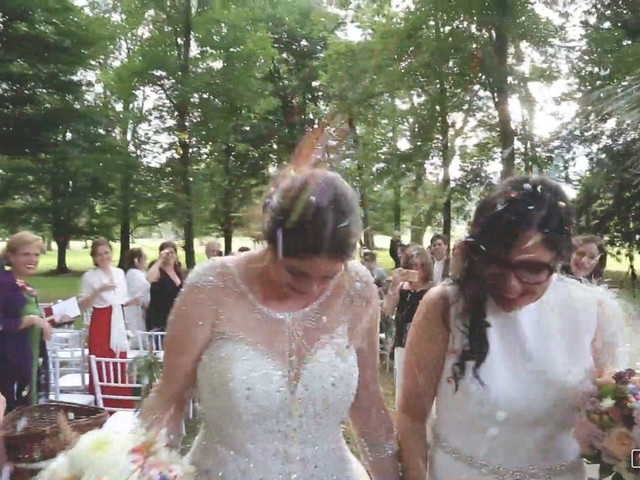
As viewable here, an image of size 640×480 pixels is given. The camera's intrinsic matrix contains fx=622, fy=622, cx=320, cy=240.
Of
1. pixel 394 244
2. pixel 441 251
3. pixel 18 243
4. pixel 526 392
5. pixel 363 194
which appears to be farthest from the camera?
pixel 18 243

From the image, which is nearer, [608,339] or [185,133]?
[608,339]

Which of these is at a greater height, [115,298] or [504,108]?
[504,108]

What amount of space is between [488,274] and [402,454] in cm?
40

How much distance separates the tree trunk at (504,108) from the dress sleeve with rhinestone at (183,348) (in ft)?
1.83

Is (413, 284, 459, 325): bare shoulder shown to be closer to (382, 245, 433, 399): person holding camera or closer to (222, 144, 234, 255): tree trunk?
(222, 144, 234, 255): tree trunk

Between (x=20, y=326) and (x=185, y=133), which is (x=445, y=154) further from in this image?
(x=20, y=326)

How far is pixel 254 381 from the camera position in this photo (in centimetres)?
104

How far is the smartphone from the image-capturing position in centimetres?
290

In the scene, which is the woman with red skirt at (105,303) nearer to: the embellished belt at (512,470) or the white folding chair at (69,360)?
the white folding chair at (69,360)

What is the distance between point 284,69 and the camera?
2.00 m

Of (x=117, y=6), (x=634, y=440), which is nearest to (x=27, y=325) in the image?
(x=117, y=6)

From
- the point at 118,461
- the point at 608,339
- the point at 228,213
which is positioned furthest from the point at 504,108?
the point at 118,461

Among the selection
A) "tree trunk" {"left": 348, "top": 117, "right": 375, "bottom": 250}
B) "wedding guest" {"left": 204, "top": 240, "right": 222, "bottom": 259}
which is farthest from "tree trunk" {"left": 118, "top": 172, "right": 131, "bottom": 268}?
"tree trunk" {"left": 348, "top": 117, "right": 375, "bottom": 250}

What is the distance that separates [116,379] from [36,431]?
0.92m
